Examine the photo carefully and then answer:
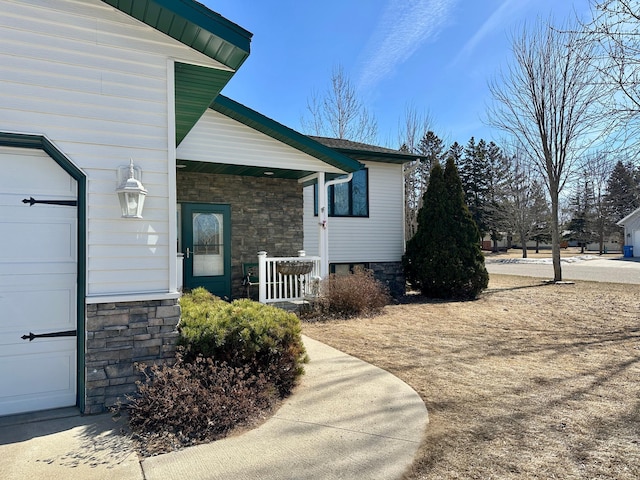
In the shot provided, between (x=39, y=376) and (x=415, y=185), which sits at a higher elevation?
(x=415, y=185)

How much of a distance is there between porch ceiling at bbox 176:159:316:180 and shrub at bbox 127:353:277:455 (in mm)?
5187

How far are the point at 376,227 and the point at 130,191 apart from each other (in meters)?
9.65

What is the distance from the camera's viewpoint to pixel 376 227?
41.2 feet

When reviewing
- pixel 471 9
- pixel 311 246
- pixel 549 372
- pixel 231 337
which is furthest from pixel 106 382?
pixel 471 9

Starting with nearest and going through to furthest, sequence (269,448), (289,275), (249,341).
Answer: (269,448) < (249,341) < (289,275)

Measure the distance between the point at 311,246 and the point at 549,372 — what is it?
23.8ft

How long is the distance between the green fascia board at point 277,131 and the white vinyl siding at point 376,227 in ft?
10.0

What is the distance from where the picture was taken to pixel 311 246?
11281mm

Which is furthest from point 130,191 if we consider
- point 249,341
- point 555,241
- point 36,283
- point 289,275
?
point 555,241

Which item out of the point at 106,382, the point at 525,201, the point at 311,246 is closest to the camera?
the point at 106,382

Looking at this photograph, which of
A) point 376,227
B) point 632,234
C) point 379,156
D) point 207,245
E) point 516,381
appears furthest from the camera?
point 632,234

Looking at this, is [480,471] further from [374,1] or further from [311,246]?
[374,1]

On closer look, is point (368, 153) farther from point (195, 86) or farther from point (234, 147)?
point (195, 86)

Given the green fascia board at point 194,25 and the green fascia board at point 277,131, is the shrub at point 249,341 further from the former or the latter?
the green fascia board at point 277,131
